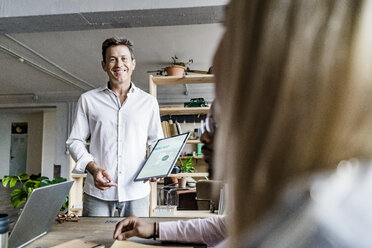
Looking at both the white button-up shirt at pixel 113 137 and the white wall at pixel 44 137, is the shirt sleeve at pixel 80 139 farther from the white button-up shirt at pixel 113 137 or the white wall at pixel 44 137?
the white wall at pixel 44 137

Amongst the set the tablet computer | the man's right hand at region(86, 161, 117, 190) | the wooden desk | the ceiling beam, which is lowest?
the wooden desk

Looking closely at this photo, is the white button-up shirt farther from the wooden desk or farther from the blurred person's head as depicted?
the blurred person's head

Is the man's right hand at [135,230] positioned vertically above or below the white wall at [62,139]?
below

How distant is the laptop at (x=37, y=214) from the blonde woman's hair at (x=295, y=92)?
814mm

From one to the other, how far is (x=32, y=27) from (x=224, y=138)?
3383 mm

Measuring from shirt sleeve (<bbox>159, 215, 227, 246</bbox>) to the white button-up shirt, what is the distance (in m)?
0.71

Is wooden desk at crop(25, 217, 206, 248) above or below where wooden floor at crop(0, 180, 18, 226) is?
above

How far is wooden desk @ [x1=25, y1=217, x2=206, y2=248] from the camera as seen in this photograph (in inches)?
39.4

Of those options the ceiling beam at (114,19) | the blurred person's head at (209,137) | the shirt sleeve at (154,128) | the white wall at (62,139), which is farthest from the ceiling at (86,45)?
the blurred person's head at (209,137)

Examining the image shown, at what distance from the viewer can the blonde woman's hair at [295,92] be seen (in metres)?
0.26

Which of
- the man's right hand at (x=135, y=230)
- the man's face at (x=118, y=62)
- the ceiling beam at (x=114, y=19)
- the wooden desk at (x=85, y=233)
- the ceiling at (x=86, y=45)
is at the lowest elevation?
the wooden desk at (x=85, y=233)

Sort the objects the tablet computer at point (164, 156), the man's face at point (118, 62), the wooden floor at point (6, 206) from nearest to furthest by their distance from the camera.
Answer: the tablet computer at point (164, 156) < the man's face at point (118, 62) < the wooden floor at point (6, 206)

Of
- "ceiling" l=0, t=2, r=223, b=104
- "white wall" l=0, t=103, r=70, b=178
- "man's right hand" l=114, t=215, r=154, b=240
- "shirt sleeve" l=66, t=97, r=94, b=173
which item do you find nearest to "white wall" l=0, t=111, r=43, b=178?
"white wall" l=0, t=103, r=70, b=178

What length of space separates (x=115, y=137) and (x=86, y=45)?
3.87 meters
